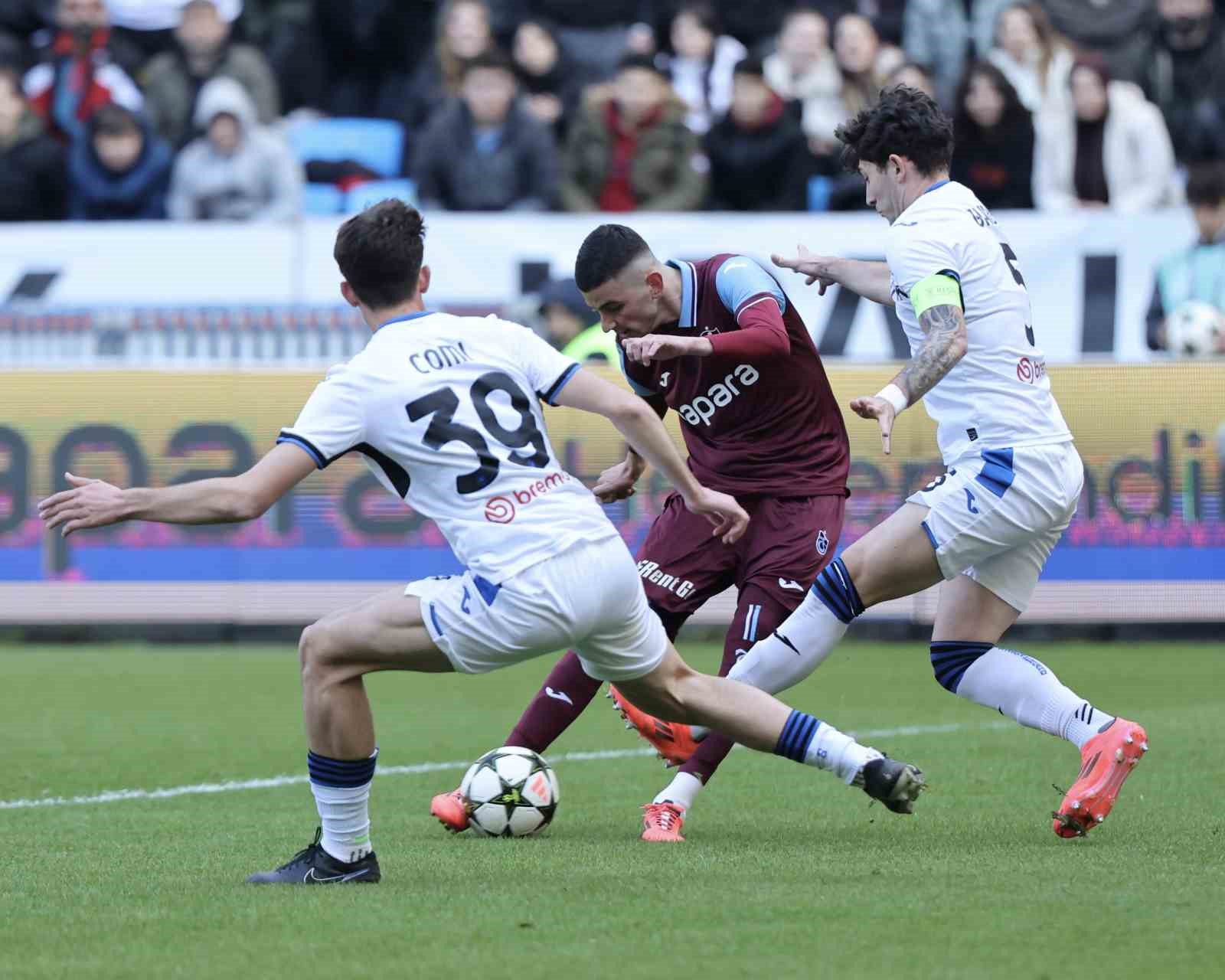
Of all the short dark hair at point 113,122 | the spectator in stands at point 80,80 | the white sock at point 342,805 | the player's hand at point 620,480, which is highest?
the spectator in stands at point 80,80

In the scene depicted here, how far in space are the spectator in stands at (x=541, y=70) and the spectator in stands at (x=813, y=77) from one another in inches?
72.1

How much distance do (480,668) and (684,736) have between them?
5.60ft

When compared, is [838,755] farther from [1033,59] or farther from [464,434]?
[1033,59]

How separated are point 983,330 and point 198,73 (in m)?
12.2

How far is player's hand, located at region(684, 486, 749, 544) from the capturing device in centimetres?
559

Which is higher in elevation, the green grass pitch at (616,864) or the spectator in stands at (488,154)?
the spectator in stands at (488,154)

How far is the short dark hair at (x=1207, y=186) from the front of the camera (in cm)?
1387

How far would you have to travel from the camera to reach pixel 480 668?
218 inches

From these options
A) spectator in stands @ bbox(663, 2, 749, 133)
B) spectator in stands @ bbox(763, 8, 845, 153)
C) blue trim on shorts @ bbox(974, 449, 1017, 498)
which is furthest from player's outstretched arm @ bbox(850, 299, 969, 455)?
spectator in stands @ bbox(663, 2, 749, 133)

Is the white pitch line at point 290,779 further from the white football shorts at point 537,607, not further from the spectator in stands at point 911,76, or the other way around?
the spectator in stands at point 911,76

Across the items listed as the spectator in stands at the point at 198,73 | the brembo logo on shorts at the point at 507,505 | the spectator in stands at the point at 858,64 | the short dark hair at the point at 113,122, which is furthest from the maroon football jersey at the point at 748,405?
the spectator in stands at the point at 198,73

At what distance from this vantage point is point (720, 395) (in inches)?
282

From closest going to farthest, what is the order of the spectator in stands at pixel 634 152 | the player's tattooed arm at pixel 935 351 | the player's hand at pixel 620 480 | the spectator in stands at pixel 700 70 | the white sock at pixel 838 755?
the white sock at pixel 838 755 < the player's tattooed arm at pixel 935 351 < the player's hand at pixel 620 480 < the spectator in stands at pixel 634 152 < the spectator in stands at pixel 700 70

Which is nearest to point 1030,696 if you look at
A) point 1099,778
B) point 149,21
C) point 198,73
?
point 1099,778
